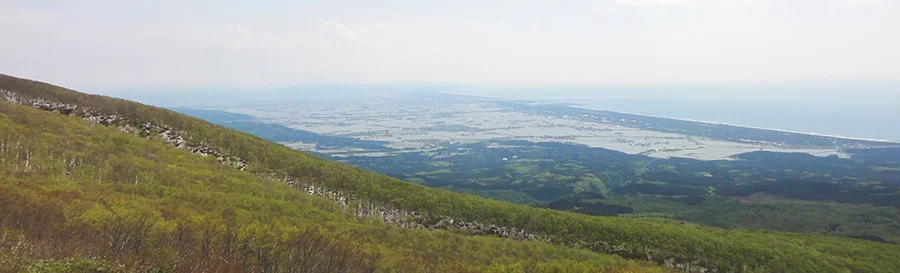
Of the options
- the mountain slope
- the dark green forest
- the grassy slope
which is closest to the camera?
the grassy slope

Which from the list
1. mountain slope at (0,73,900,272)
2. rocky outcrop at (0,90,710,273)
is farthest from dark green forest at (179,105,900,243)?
rocky outcrop at (0,90,710,273)

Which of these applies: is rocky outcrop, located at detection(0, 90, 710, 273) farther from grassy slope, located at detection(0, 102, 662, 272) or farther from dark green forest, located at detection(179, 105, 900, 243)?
dark green forest, located at detection(179, 105, 900, 243)

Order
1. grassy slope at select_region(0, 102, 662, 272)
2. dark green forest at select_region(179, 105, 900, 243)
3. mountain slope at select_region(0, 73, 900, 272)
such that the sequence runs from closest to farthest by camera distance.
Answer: grassy slope at select_region(0, 102, 662, 272) → mountain slope at select_region(0, 73, 900, 272) → dark green forest at select_region(179, 105, 900, 243)

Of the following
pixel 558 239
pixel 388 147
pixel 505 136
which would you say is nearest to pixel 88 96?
pixel 558 239

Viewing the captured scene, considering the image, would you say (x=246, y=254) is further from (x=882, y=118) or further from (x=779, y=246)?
(x=882, y=118)

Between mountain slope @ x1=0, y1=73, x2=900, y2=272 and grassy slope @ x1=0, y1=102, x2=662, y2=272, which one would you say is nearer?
grassy slope @ x1=0, y1=102, x2=662, y2=272

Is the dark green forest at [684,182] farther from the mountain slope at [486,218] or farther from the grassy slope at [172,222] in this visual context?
the grassy slope at [172,222]

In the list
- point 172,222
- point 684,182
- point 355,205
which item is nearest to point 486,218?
point 355,205

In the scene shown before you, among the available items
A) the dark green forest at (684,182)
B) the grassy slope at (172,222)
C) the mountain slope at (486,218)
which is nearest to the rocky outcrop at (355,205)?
the mountain slope at (486,218)

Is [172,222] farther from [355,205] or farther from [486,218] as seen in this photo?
[486,218]
